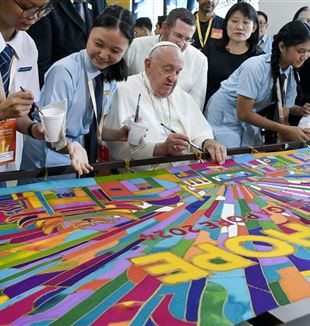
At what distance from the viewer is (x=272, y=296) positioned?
102cm

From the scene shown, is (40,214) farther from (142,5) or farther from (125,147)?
(142,5)

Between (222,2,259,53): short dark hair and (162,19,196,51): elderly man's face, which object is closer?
(162,19,196,51): elderly man's face

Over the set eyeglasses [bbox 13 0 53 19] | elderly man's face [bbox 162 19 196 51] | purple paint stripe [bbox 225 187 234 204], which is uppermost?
elderly man's face [bbox 162 19 196 51]

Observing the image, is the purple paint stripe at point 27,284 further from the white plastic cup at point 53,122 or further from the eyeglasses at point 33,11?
the eyeglasses at point 33,11

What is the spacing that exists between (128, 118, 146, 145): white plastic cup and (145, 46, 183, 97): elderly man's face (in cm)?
40

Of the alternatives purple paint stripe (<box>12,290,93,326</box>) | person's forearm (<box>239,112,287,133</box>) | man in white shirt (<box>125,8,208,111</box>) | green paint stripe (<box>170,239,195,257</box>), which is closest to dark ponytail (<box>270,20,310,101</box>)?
person's forearm (<box>239,112,287,133</box>)

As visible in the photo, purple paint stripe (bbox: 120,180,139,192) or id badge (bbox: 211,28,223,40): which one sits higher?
id badge (bbox: 211,28,223,40)

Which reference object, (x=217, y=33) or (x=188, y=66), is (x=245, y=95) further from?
(x=217, y=33)

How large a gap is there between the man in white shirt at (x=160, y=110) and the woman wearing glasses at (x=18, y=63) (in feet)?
1.79

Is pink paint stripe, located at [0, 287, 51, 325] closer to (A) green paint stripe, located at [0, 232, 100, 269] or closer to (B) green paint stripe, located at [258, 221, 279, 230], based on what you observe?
(A) green paint stripe, located at [0, 232, 100, 269]

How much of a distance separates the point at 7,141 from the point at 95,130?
1.71 ft

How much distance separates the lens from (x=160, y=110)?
2.35 m

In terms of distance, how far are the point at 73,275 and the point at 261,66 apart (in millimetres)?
1998

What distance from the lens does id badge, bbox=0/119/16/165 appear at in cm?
155
